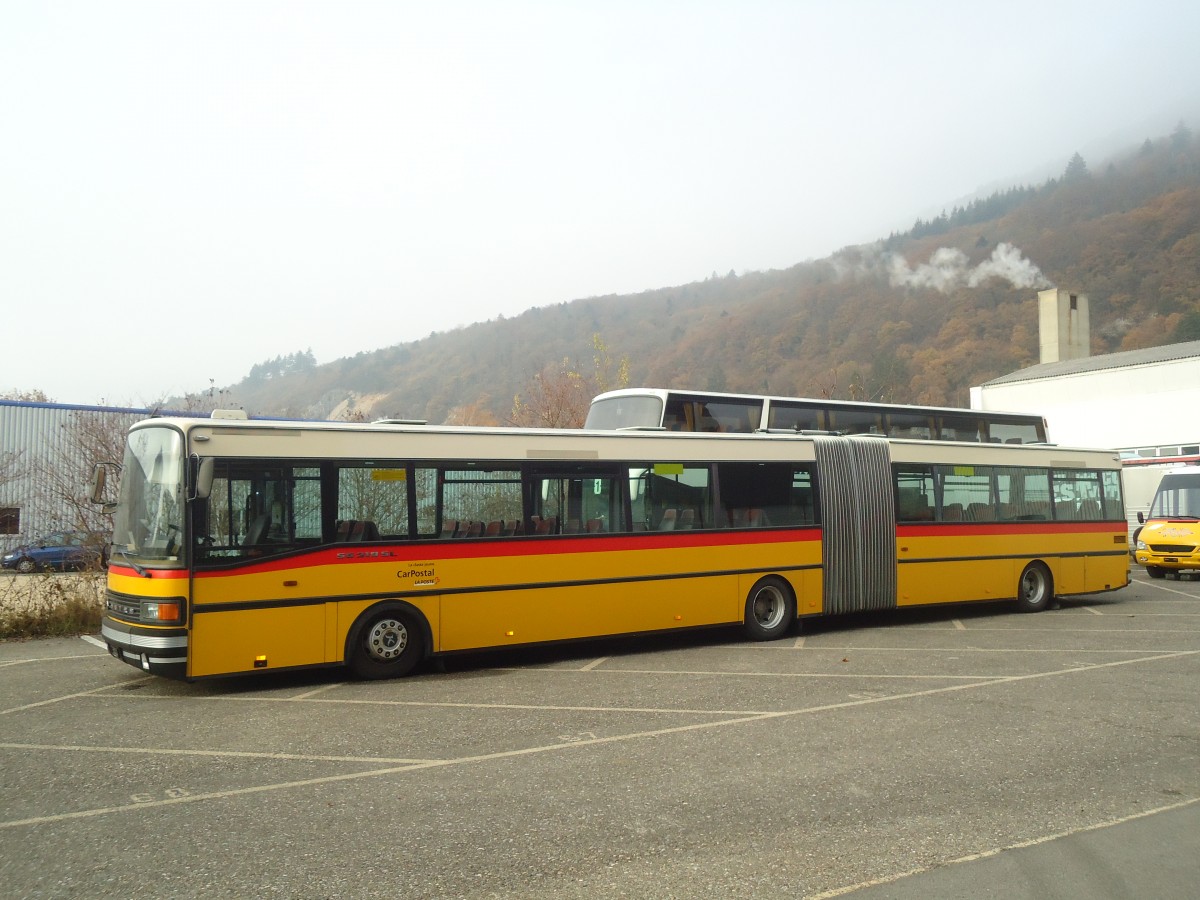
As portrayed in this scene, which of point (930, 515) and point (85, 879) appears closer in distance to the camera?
point (85, 879)

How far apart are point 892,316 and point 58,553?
91152mm

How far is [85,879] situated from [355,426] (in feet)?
20.8

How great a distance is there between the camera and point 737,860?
518 cm

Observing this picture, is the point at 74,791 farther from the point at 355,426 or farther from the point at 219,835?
the point at 355,426

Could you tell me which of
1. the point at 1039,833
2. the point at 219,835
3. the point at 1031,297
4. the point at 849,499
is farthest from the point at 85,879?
the point at 1031,297

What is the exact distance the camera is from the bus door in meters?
14.7

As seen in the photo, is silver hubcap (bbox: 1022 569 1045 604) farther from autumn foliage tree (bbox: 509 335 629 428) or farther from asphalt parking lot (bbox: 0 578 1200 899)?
autumn foliage tree (bbox: 509 335 629 428)

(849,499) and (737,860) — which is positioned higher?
(849,499)

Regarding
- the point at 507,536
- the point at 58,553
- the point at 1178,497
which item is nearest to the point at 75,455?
the point at 58,553

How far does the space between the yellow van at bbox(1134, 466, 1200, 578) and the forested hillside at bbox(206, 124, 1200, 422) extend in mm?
38038

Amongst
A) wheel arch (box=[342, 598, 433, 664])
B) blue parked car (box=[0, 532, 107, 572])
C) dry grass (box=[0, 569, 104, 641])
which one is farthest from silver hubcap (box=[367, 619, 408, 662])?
blue parked car (box=[0, 532, 107, 572])

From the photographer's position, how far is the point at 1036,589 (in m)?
17.6

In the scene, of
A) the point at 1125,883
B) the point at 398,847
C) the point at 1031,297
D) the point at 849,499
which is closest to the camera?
the point at 1125,883

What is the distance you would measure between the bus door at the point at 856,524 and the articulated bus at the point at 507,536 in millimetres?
31
